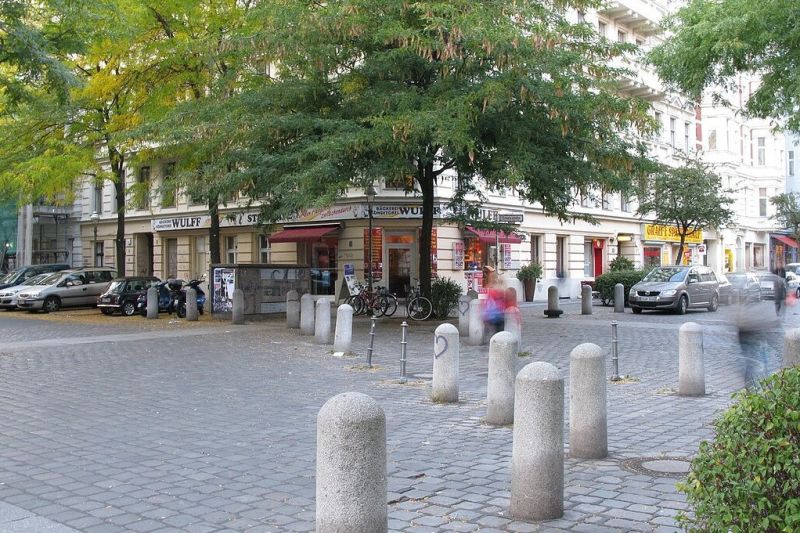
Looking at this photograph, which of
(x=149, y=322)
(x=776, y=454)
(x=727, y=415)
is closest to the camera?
(x=776, y=454)

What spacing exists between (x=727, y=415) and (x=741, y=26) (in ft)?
58.2

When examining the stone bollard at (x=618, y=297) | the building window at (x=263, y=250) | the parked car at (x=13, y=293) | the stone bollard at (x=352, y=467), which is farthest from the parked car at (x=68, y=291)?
the stone bollard at (x=352, y=467)

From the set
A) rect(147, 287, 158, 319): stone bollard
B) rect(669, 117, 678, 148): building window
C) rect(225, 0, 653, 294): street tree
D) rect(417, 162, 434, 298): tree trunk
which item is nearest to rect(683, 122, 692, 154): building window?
rect(669, 117, 678, 148): building window

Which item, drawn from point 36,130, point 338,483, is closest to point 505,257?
point 36,130

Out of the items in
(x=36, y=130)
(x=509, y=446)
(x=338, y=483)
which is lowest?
(x=509, y=446)

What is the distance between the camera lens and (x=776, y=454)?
295cm

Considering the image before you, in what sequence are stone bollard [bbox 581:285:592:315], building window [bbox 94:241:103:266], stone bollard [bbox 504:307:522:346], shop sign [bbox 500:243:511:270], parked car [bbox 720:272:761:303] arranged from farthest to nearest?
building window [bbox 94:241:103:266]
shop sign [bbox 500:243:511:270]
stone bollard [bbox 581:285:592:315]
stone bollard [bbox 504:307:522:346]
parked car [bbox 720:272:761:303]

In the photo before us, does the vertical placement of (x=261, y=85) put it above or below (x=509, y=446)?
above

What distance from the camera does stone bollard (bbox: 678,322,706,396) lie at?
974 centimetres

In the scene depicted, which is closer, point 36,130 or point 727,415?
point 727,415

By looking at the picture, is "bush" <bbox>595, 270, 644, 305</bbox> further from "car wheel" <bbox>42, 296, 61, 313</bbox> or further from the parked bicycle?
"car wheel" <bbox>42, 296, 61, 313</bbox>

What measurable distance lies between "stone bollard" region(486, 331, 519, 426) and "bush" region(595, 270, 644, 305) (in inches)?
922

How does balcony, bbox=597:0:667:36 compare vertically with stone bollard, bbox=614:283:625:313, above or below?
above

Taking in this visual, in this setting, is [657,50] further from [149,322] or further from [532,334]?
[149,322]
